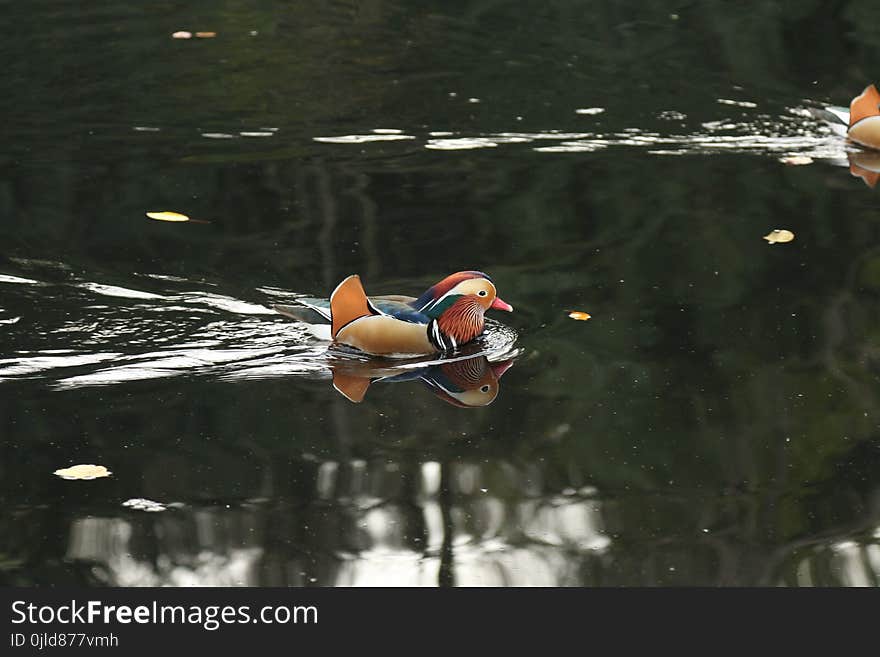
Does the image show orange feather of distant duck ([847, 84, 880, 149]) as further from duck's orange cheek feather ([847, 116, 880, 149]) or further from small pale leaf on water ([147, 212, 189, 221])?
small pale leaf on water ([147, 212, 189, 221])

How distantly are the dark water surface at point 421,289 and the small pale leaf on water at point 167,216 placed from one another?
3.3 inches

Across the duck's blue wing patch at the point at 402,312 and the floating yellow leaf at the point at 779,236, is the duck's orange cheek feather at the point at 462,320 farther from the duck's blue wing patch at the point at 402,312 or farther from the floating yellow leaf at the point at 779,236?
the floating yellow leaf at the point at 779,236

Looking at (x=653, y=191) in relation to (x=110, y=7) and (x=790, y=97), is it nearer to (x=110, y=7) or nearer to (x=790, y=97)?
(x=790, y=97)

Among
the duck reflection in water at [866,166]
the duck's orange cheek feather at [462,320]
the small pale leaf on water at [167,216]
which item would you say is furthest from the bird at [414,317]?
the duck reflection in water at [866,166]

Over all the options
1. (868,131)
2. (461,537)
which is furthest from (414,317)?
(868,131)

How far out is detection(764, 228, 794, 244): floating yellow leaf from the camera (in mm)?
8242

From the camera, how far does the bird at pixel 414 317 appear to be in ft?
20.7

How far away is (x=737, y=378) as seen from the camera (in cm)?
636

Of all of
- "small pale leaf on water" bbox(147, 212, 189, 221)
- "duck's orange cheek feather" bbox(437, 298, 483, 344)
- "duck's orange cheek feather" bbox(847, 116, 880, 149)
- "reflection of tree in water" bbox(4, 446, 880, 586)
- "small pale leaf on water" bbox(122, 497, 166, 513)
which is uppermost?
"duck's orange cheek feather" bbox(847, 116, 880, 149)

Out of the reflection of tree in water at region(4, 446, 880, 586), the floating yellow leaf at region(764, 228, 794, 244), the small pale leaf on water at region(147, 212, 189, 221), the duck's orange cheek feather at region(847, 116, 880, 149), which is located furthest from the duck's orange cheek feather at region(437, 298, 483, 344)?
the duck's orange cheek feather at region(847, 116, 880, 149)

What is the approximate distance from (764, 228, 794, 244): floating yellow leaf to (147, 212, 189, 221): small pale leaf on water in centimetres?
343

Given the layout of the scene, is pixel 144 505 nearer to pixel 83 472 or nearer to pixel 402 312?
pixel 83 472

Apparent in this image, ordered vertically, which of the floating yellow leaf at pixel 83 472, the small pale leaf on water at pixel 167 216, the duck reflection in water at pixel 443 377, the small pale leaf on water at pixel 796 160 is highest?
the small pale leaf on water at pixel 796 160

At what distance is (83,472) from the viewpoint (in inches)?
213
